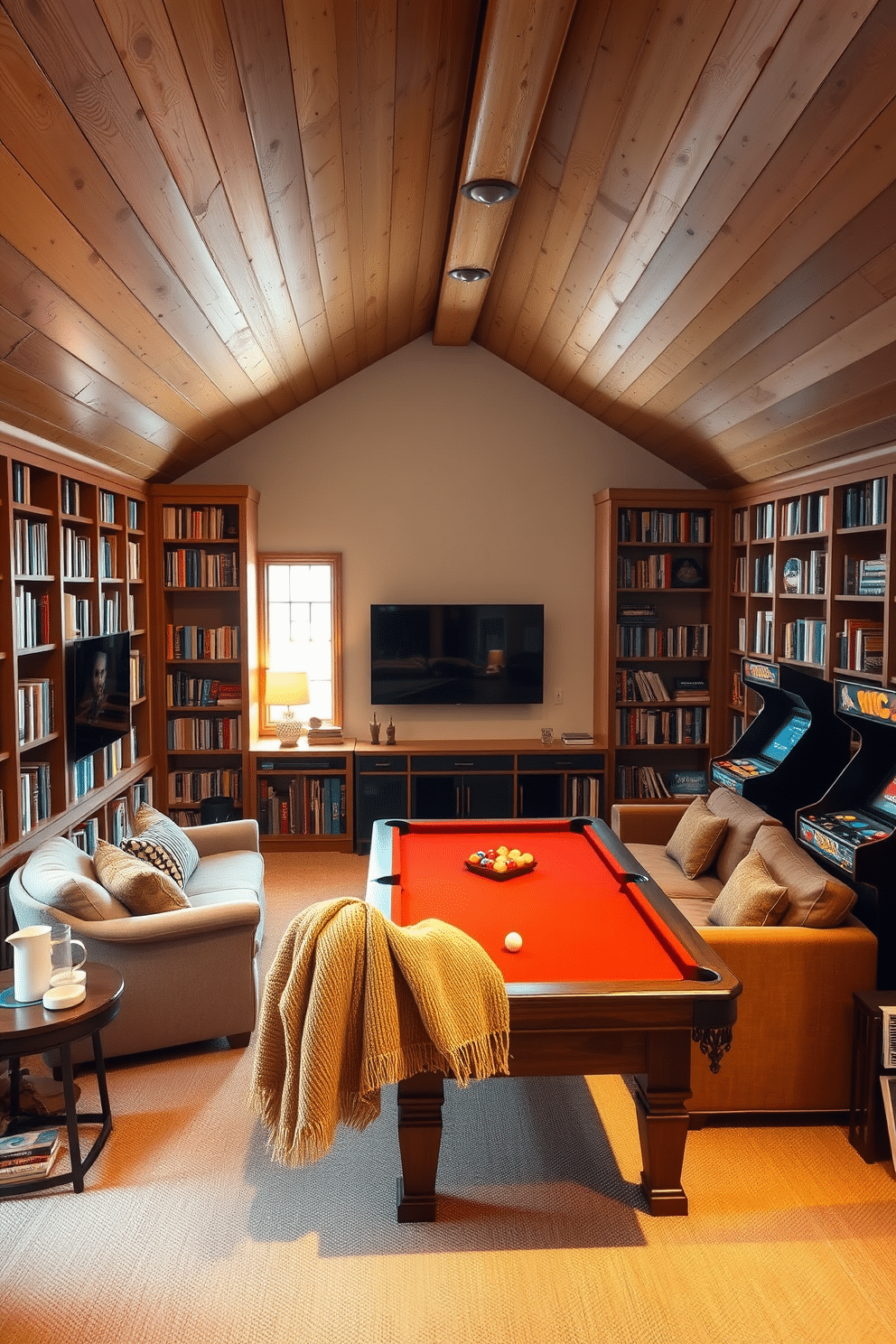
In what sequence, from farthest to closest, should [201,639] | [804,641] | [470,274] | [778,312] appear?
[201,639] → [804,641] → [470,274] → [778,312]

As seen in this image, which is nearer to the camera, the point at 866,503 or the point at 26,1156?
the point at 26,1156

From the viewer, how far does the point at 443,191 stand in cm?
448

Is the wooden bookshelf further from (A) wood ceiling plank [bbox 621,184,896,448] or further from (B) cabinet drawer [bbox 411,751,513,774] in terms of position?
(A) wood ceiling plank [bbox 621,184,896,448]

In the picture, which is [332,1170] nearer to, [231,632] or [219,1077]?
[219,1077]

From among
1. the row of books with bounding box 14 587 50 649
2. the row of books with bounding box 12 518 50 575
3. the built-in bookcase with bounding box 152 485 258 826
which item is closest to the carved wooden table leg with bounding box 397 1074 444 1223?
the row of books with bounding box 14 587 50 649

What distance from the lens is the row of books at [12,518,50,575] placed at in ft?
14.0

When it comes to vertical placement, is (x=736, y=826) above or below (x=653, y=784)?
above

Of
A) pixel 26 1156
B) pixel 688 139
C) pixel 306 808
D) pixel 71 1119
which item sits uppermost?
pixel 688 139

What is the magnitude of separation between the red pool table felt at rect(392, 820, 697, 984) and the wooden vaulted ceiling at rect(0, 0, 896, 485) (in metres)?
2.27

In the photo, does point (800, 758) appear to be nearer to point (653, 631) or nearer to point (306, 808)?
point (653, 631)

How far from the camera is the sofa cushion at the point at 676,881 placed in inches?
181

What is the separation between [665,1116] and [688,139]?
3049 millimetres

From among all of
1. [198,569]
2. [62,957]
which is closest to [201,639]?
[198,569]

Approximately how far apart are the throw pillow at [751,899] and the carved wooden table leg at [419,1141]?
4.34 ft
